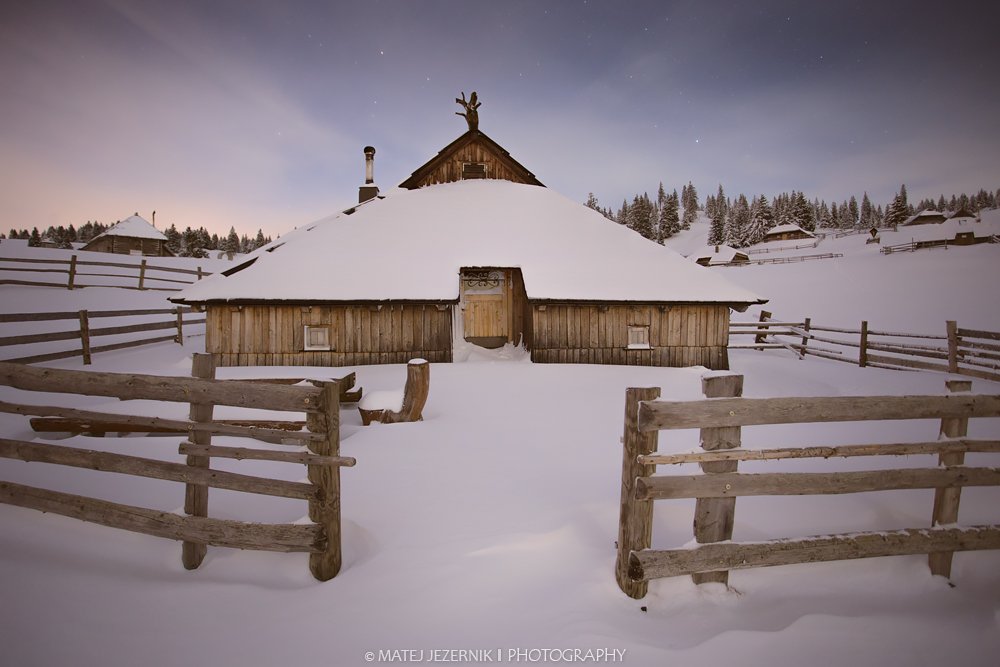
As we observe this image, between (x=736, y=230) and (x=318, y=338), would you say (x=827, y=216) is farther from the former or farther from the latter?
(x=318, y=338)

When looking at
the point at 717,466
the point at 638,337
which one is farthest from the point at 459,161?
the point at 717,466

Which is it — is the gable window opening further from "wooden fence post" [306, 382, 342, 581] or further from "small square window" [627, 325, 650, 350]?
"wooden fence post" [306, 382, 342, 581]

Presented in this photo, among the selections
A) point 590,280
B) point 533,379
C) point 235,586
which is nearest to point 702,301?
point 590,280

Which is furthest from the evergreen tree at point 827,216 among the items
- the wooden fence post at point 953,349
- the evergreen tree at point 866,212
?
the wooden fence post at point 953,349

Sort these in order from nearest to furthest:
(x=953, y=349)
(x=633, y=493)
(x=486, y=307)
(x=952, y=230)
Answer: (x=633, y=493), (x=953, y=349), (x=486, y=307), (x=952, y=230)

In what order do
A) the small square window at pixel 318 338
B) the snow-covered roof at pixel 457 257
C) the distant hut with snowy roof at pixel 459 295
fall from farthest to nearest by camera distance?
the small square window at pixel 318 338 → the snow-covered roof at pixel 457 257 → the distant hut with snowy roof at pixel 459 295

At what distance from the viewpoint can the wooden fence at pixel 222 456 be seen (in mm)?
3312

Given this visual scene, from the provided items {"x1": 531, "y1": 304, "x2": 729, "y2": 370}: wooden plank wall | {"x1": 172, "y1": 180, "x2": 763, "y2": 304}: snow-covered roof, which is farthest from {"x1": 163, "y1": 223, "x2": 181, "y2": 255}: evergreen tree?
{"x1": 531, "y1": 304, "x2": 729, "y2": 370}: wooden plank wall

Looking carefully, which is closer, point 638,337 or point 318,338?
point 318,338

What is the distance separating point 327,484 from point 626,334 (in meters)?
12.1

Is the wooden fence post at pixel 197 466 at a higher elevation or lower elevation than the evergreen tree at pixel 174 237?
lower

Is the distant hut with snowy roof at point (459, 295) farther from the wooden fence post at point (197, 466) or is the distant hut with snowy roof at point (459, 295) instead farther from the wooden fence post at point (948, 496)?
the wooden fence post at point (948, 496)

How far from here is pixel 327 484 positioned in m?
3.36

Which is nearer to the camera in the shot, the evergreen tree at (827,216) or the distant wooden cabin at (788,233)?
the distant wooden cabin at (788,233)
